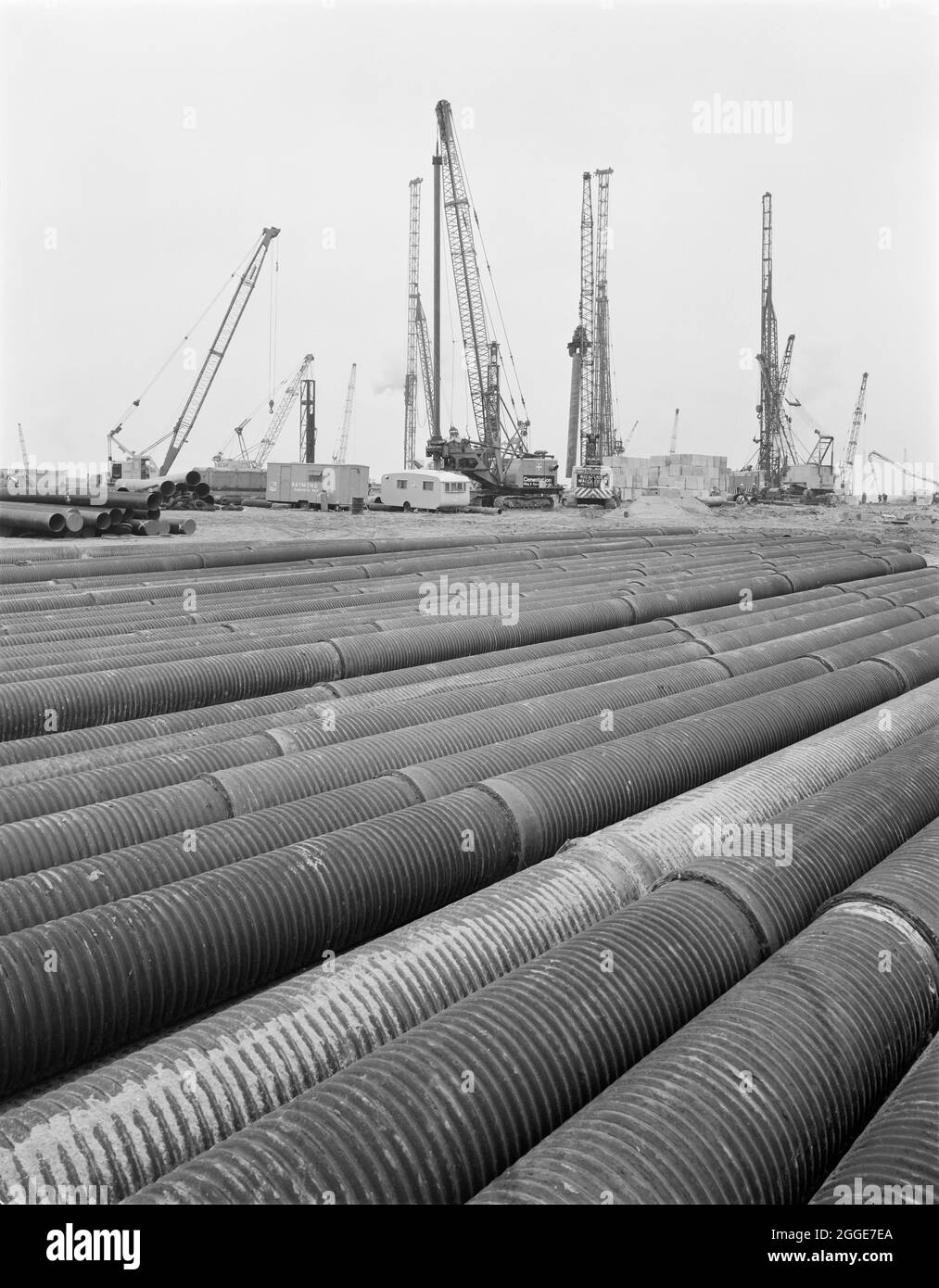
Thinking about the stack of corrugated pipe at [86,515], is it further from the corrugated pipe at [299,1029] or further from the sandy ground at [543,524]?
the corrugated pipe at [299,1029]

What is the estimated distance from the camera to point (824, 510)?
52.0 metres

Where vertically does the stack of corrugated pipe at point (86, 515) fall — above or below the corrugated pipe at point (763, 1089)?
above

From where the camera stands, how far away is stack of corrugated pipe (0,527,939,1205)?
8.79 ft

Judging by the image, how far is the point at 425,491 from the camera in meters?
44.2

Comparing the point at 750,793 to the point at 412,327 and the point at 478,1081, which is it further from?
the point at 412,327

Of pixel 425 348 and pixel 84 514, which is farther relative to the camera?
pixel 425 348

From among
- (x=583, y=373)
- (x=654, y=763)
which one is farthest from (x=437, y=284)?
(x=654, y=763)

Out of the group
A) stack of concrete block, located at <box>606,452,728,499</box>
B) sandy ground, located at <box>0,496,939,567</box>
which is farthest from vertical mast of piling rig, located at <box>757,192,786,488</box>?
sandy ground, located at <box>0,496,939,567</box>

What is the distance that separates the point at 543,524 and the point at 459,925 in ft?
117

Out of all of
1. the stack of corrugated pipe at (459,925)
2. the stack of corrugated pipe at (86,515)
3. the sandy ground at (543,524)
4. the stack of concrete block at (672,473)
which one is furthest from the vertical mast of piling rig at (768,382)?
the stack of corrugated pipe at (459,925)

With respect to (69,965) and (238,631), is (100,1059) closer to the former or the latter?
(69,965)

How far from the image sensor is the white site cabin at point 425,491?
44219 millimetres

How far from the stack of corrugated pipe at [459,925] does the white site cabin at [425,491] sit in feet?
117

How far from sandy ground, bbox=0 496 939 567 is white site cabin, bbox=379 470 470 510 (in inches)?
59.0
